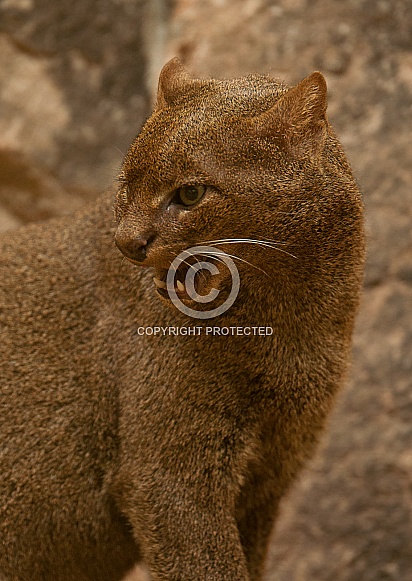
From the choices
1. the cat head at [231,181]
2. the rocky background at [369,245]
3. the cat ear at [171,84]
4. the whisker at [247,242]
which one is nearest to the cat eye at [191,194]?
the cat head at [231,181]

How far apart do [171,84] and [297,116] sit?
→ 408mm

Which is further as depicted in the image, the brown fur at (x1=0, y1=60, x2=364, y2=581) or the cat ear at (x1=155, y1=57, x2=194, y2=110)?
the cat ear at (x1=155, y1=57, x2=194, y2=110)

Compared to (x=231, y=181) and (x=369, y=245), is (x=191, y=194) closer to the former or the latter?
(x=231, y=181)

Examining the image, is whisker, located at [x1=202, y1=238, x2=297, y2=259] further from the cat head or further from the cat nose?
the cat nose

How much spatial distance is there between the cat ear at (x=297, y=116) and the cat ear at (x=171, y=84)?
30cm

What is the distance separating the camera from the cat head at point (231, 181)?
2258 mm

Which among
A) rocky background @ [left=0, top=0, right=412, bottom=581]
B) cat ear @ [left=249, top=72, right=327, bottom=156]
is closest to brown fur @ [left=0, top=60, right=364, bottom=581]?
cat ear @ [left=249, top=72, right=327, bottom=156]

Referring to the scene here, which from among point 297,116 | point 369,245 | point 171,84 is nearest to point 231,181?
point 297,116

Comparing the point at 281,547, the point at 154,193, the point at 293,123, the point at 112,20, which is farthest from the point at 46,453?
the point at 112,20

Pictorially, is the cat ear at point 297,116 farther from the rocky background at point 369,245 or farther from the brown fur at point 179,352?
the rocky background at point 369,245

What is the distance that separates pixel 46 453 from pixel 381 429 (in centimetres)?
166

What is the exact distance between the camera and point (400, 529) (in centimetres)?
389

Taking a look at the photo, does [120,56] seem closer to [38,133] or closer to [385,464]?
[38,133]

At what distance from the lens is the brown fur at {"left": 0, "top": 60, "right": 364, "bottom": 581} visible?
2301 mm
